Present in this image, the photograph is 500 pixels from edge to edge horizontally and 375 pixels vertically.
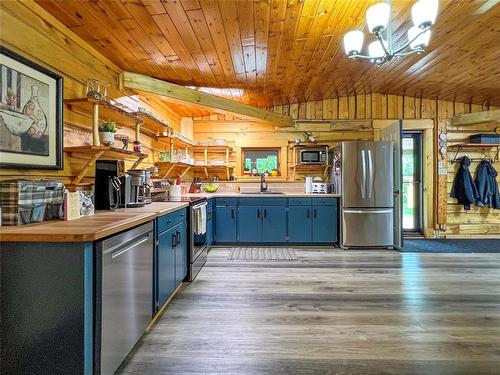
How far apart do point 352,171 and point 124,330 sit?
12.8 feet

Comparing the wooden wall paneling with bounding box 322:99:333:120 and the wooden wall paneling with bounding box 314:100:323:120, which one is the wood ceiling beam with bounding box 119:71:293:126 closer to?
the wooden wall paneling with bounding box 314:100:323:120

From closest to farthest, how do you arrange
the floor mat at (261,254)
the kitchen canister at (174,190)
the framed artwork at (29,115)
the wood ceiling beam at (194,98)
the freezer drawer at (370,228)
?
the framed artwork at (29,115) < the wood ceiling beam at (194,98) < the kitchen canister at (174,190) < the floor mat at (261,254) < the freezer drawer at (370,228)

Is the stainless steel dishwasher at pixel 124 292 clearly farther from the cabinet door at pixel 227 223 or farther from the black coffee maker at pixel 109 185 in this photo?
the cabinet door at pixel 227 223

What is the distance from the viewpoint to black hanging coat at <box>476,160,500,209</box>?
5.14 m

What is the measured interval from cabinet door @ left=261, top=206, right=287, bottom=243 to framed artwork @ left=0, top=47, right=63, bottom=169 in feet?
10.5

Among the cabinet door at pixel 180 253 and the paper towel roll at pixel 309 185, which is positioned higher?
the paper towel roll at pixel 309 185

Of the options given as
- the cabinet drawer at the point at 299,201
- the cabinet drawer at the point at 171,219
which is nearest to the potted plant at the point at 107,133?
the cabinet drawer at the point at 171,219

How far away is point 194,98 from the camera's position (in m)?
3.75

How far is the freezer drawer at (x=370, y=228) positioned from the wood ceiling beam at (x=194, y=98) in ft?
6.86

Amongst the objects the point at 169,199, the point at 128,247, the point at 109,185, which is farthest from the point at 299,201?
the point at 128,247

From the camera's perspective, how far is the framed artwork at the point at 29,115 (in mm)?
1611

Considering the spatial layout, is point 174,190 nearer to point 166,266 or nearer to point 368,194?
point 166,266

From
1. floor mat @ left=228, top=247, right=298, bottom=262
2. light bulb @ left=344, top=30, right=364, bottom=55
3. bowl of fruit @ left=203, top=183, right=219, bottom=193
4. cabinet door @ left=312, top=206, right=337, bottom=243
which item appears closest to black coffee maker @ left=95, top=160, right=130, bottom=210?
floor mat @ left=228, top=247, right=298, bottom=262

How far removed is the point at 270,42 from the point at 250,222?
9.13ft
